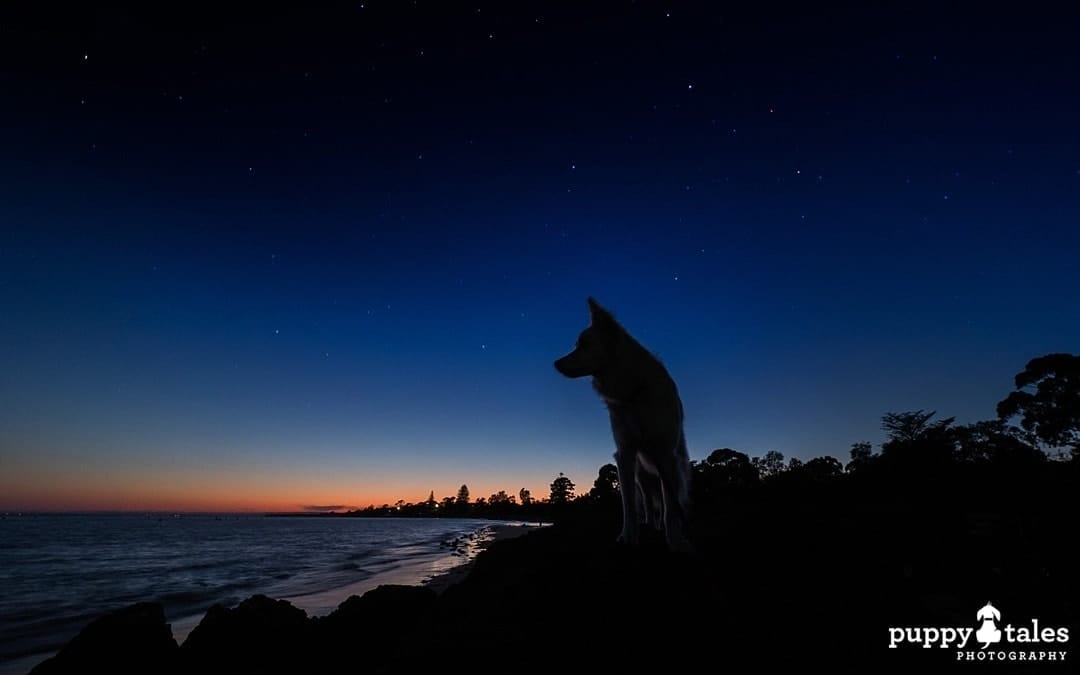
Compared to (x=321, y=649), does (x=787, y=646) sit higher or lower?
higher

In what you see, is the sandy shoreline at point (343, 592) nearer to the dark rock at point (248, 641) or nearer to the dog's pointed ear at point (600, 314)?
the dark rock at point (248, 641)

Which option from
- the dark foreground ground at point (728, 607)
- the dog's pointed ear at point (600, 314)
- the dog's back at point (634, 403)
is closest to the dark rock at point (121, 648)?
the dark foreground ground at point (728, 607)

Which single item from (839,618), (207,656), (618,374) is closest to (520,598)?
(839,618)

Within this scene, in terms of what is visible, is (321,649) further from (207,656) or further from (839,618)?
(839,618)

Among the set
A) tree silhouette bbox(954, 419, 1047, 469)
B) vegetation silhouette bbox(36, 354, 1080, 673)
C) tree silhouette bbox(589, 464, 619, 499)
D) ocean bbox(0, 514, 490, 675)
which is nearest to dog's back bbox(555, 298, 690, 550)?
vegetation silhouette bbox(36, 354, 1080, 673)

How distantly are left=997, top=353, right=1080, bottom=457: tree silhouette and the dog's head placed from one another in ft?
124

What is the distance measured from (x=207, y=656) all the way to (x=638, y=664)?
8.56 metres

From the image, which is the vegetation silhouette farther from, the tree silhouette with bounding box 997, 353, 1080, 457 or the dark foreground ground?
the tree silhouette with bounding box 997, 353, 1080, 457

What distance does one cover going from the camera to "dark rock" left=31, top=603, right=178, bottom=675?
6.77m

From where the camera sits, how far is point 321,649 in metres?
7.00

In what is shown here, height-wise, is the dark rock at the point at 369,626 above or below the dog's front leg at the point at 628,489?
below

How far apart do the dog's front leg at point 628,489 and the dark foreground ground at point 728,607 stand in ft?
0.79

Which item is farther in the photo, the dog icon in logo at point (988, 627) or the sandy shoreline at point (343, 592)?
the sandy shoreline at point (343, 592)

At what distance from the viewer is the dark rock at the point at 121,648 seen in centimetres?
677
